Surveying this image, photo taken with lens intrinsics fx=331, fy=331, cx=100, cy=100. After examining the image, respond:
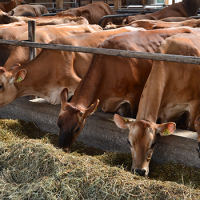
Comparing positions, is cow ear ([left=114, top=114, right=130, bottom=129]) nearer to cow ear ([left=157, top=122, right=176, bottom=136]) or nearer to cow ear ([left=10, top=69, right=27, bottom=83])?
cow ear ([left=157, top=122, right=176, bottom=136])

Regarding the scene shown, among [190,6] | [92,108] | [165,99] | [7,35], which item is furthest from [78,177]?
[190,6]

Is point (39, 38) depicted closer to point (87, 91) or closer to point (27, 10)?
point (87, 91)

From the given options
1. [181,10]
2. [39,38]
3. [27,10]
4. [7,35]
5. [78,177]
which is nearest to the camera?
[78,177]

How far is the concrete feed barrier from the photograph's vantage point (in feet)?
13.0

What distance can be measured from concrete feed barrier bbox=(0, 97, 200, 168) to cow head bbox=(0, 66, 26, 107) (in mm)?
449

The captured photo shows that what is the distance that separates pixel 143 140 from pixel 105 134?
113 cm

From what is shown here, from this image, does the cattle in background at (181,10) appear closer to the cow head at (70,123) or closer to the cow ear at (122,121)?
the cow head at (70,123)

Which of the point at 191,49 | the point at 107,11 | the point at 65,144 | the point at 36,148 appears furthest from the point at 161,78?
the point at 107,11

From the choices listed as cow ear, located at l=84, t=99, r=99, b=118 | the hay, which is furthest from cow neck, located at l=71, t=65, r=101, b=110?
the hay

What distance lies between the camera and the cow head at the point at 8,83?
207 inches

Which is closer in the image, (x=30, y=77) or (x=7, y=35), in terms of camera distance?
(x=30, y=77)

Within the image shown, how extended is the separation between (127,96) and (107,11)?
992 centimetres

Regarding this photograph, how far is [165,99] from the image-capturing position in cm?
438

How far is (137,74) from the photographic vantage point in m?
4.98
